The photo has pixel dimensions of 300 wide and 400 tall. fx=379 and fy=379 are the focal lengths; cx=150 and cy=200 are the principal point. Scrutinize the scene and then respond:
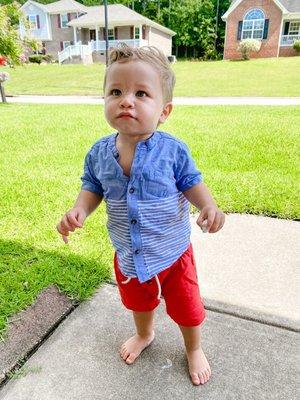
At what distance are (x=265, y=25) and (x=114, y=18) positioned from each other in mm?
12554

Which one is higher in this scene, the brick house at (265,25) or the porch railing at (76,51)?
the brick house at (265,25)

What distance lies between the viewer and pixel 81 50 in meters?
31.0

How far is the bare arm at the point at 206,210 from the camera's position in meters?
1.45

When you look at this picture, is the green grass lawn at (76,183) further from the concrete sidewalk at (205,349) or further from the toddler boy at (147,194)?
the toddler boy at (147,194)

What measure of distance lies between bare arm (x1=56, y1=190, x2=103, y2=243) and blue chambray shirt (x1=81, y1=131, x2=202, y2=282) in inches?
3.6

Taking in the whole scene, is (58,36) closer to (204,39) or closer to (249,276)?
(204,39)

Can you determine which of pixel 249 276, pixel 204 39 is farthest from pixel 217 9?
pixel 249 276

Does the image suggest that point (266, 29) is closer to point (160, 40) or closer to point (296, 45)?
point (296, 45)

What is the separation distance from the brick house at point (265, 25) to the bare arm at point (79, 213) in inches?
1250

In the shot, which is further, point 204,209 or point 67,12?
point 67,12

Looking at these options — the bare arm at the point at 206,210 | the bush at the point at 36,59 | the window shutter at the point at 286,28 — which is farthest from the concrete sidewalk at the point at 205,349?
the bush at the point at 36,59

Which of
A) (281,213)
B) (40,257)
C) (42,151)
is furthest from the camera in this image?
(42,151)

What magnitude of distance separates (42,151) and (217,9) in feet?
122

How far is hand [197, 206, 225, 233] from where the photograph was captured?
145 centimetres
